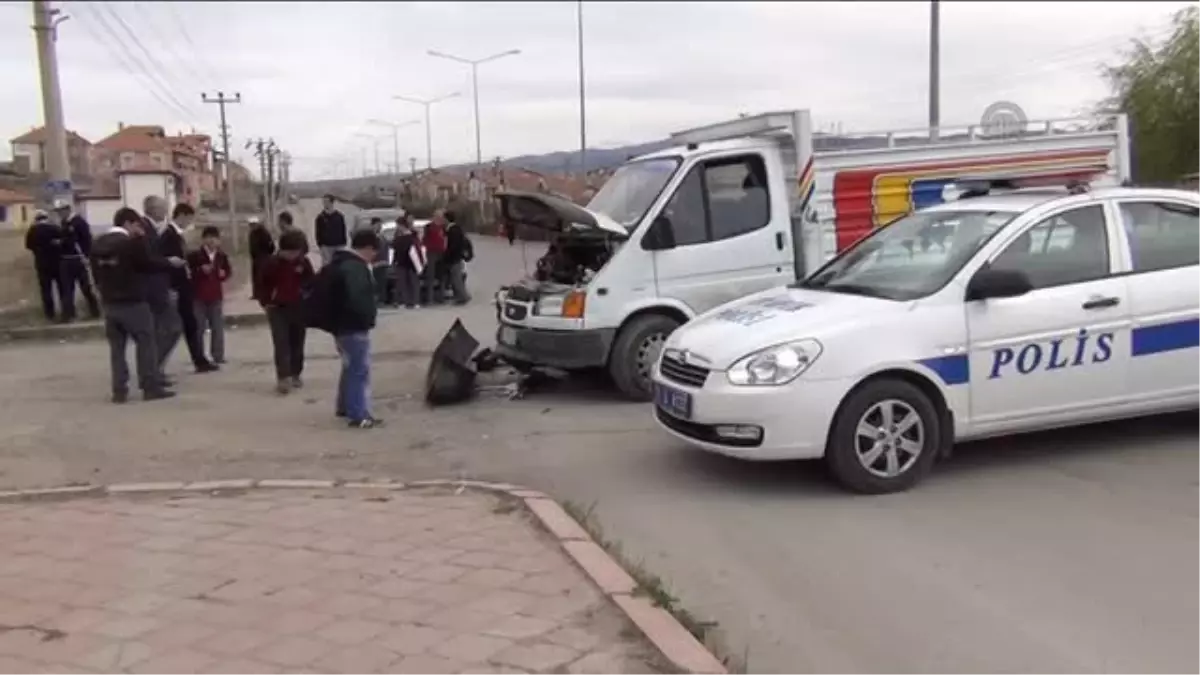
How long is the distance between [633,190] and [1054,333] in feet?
13.9

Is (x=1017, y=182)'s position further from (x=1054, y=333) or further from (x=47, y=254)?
(x=47, y=254)

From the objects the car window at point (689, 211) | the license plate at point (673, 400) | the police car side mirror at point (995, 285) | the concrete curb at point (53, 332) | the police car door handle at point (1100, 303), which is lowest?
the concrete curb at point (53, 332)

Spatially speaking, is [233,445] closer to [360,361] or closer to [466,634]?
[360,361]

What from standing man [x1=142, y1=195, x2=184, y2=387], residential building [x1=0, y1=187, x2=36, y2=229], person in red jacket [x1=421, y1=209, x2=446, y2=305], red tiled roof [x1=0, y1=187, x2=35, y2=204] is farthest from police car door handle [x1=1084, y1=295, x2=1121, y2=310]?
residential building [x1=0, y1=187, x2=36, y2=229]

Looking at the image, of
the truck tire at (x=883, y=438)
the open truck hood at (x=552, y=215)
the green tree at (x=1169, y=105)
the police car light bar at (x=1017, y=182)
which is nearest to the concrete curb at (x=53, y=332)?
the open truck hood at (x=552, y=215)

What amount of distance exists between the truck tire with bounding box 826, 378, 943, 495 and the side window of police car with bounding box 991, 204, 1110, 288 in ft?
3.31

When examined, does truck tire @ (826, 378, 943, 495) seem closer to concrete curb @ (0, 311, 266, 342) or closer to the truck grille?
the truck grille

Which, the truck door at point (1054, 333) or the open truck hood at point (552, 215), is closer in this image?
the truck door at point (1054, 333)

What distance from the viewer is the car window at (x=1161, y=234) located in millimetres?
7051

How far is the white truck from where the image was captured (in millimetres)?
9430

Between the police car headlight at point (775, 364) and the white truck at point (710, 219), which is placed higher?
the white truck at point (710, 219)

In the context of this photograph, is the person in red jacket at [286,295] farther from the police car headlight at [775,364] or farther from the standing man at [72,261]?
the standing man at [72,261]

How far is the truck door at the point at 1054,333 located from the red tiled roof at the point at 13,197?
284ft

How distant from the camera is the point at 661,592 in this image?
15.5 feet
